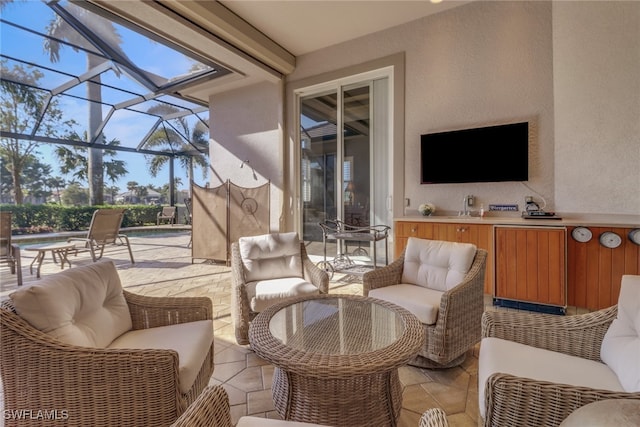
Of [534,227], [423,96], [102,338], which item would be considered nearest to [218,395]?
[102,338]

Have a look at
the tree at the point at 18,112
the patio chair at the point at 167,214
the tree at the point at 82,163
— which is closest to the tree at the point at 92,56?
the tree at the point at 82,163

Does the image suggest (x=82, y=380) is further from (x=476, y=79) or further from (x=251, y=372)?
(x=476, y=79)

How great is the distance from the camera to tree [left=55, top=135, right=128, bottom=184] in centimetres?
690

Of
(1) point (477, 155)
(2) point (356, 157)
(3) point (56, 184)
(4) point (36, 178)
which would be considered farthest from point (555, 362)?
(3) point (56, 184)

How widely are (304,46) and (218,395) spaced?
5.23 m

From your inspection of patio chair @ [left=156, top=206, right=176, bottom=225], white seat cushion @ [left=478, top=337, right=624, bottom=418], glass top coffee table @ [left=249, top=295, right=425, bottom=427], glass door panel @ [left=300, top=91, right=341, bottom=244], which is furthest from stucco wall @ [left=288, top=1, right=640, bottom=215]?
patio chair @ [left=156, top=206, right=176, bottom=225]

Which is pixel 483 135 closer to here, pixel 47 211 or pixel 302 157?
pixel 302 157

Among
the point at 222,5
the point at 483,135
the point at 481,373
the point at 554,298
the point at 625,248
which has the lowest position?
the point at 554,298

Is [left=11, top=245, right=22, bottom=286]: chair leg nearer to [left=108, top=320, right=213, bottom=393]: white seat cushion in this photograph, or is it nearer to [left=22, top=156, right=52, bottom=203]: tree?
[left=22, top=156, right=52, bottom=203]: tree

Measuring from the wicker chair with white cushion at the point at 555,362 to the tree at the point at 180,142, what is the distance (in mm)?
9463

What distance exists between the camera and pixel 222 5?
3.79m

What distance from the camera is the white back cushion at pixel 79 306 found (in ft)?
3.92

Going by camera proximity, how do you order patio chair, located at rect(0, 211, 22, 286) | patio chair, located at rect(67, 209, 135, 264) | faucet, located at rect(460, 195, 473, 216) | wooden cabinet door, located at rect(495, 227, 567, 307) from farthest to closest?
patio chair, located at rect(67, 209, 135, 264)
faucet, located at rect(460, 195, 473, 216)
patio chair, located at rect(0, 211, 22, 286)
wooden cabinet door, located at rect(495, 227, 567, 307)

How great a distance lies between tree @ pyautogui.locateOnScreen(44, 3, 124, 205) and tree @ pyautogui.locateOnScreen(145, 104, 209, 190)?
5.70 ft
